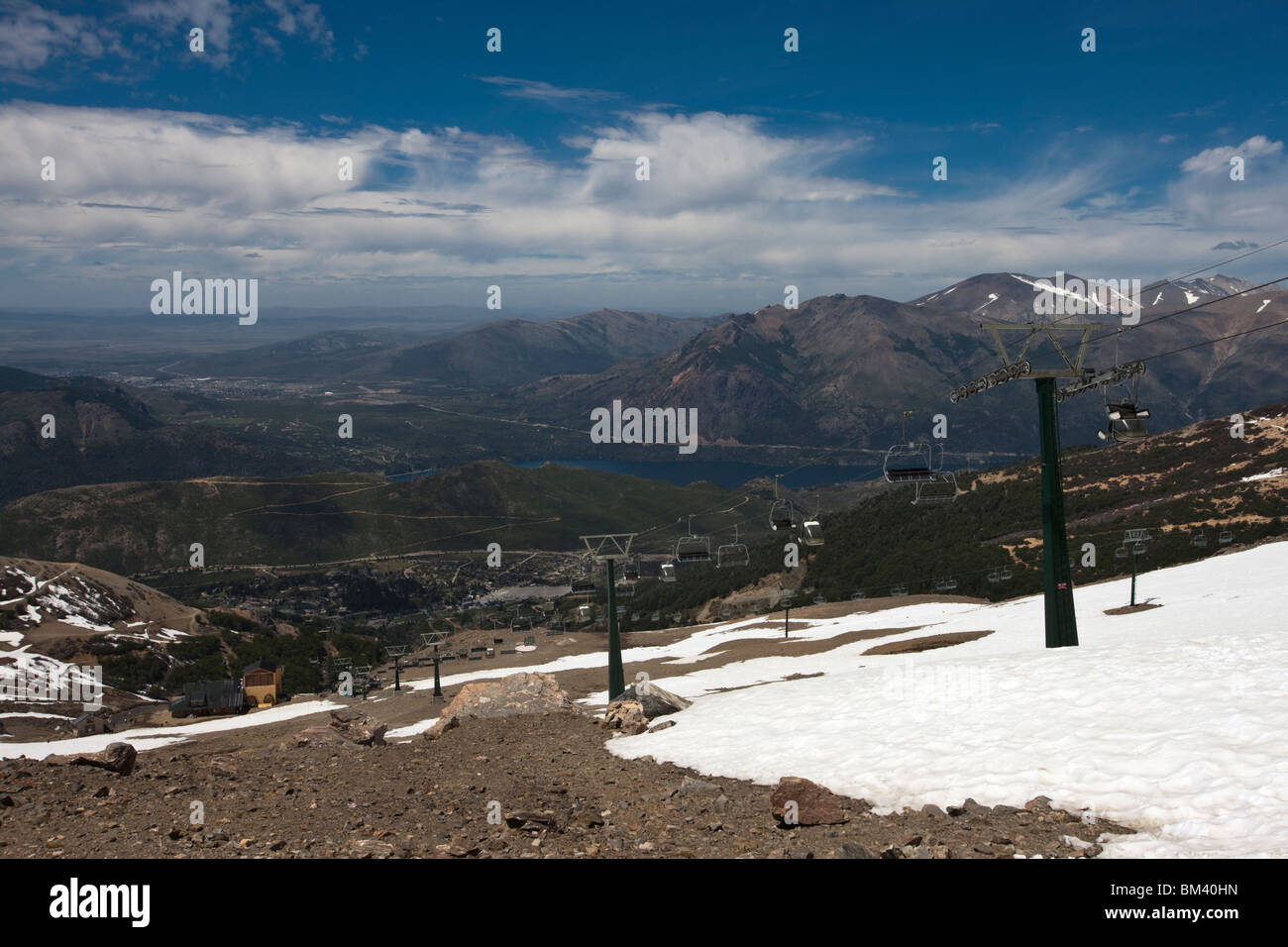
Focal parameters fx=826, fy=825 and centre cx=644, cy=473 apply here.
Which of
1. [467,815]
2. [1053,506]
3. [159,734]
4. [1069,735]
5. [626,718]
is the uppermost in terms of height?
[1053,506]

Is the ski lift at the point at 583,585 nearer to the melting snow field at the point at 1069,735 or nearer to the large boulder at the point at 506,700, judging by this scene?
the large boulder at the point at 506,700

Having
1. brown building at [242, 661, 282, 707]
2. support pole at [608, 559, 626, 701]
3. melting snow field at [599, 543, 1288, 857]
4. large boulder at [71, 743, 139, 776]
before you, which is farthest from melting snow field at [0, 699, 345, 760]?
melting snow field at [599, 543, 1288, 857]

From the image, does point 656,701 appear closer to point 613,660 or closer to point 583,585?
point 613,660

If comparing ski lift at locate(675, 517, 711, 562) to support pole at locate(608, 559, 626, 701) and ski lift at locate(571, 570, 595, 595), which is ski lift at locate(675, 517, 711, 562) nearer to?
ski lift at locate(571, 570, 595, 595)

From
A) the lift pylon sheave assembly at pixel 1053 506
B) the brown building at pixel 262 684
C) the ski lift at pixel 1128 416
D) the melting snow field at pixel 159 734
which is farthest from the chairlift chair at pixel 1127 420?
the brown building at pixel 262 684

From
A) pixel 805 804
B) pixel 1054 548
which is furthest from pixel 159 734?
pixel 1054 548
